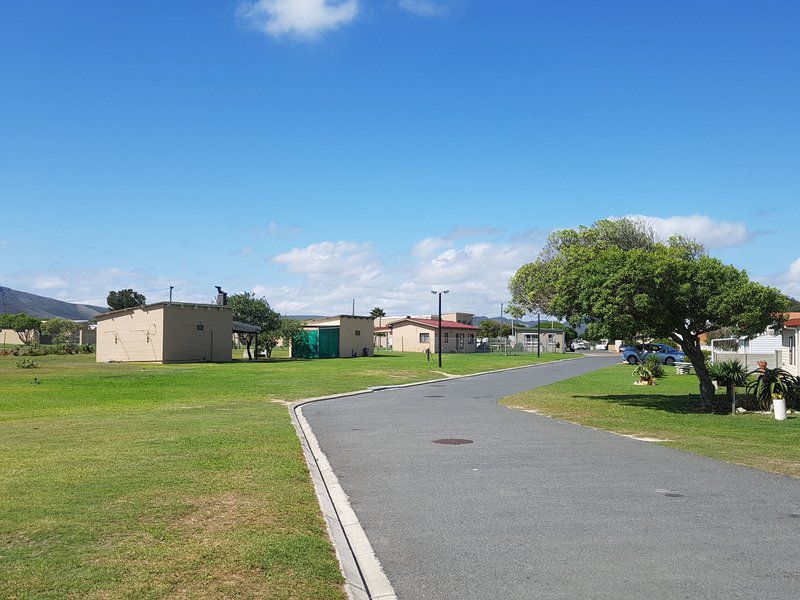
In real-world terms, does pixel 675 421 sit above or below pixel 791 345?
below

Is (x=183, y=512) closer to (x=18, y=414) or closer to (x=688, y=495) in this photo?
(x=688, y=495)

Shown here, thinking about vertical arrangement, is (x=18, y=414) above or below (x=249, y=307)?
below

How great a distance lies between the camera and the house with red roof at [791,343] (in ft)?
77.1

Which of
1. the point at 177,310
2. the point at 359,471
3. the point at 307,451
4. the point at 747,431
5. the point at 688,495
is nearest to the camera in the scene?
the point at 688,495

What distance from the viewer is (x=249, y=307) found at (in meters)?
63.2

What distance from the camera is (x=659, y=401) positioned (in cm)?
2330

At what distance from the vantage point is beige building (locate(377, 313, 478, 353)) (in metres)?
85.9

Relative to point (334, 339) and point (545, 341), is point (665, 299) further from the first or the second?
point (545, 341)

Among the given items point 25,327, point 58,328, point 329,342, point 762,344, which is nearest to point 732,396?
point 762,344

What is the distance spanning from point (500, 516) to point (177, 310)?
46320 mm

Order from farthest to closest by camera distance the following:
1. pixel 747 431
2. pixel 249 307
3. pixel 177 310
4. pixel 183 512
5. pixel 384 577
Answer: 1. pixel 249 307
2. pixel 177 310
3. pixel 747 431
4. pixel 183 512
5. pixel 384 577

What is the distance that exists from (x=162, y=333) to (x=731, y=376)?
3847cm

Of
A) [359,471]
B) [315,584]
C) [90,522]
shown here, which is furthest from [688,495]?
[90,522]

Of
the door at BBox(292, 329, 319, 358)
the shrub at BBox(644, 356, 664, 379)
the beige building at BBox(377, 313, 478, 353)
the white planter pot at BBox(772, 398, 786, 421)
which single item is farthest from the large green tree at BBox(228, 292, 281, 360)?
the white planter pot at BBox(772, 398, 786, 421)
